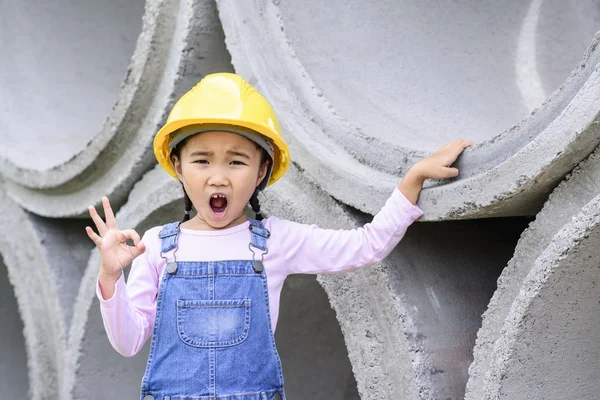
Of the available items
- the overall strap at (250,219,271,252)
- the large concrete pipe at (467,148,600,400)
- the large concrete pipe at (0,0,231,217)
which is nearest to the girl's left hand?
the large concrete pipe at (467,148,600,400)

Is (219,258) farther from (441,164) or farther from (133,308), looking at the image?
(441,164)

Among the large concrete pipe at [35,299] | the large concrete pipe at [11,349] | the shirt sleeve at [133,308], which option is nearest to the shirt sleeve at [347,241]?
the shirt sleeve at [133,308]

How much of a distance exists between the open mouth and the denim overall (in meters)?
0.08

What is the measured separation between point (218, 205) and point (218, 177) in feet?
0.21

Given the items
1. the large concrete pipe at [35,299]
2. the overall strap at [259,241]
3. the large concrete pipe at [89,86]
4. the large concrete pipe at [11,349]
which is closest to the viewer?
the overall strap at [259,241]

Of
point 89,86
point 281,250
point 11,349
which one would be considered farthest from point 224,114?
point 11,349

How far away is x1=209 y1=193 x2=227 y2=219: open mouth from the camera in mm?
1426

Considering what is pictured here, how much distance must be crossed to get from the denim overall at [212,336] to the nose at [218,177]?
0.46 feet

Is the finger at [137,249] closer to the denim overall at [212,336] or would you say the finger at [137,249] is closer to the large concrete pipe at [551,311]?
the denim overall at [212,336]

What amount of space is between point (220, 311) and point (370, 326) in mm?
338

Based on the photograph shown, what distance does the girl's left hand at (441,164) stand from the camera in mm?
1387

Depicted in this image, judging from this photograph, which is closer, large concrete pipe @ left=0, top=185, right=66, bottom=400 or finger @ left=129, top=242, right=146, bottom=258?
finger @ left=129, top=242, right=146, bottom=258

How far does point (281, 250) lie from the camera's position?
1.48m

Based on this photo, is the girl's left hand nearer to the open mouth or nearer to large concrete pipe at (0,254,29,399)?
the open mouth
